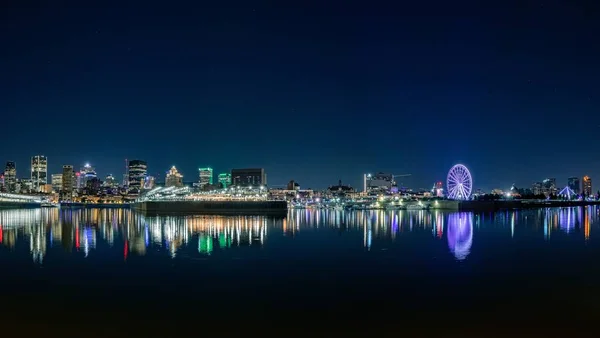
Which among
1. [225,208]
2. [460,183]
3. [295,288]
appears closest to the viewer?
[295,288]

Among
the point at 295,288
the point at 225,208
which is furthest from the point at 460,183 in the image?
the point at 295,288

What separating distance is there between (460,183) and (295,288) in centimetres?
11135

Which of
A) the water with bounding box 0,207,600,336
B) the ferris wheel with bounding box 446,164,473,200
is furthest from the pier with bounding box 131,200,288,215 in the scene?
the water with bounding box 0,207,600,336

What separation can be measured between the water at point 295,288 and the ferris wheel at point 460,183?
300 feet

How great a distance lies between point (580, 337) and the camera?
12.0m

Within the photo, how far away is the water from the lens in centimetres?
1327

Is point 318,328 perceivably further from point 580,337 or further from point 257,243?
point 257,243

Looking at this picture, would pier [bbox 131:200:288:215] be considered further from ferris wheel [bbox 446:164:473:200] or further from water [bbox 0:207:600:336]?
water [bbox 0:207:600:336]

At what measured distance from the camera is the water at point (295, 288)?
13273 millimetres

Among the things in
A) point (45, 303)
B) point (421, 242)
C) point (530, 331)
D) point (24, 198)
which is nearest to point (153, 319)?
point (45, 303)

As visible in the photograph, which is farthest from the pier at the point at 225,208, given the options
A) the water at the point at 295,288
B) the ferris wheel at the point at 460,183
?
the water at the point at 295,288

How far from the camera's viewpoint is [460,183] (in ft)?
400

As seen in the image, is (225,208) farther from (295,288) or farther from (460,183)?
(295,288)

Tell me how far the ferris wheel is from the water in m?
91.3
